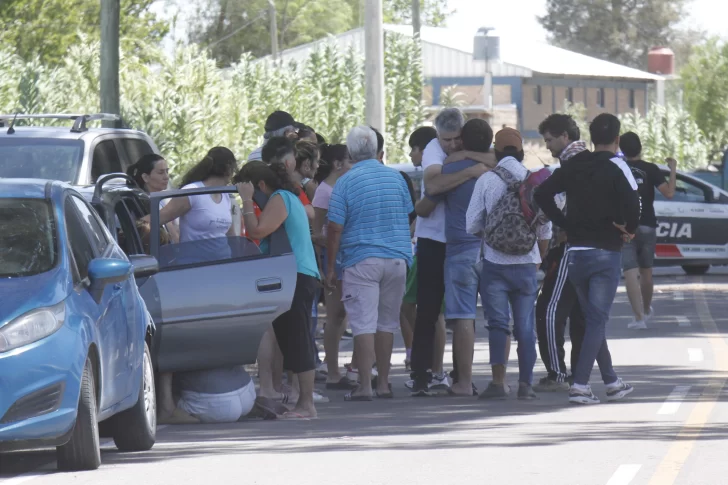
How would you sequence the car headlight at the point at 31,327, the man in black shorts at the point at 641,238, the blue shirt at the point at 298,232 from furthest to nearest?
the man in black shorts at the point at 641,238 → the blue shirt at the point at 298,232 → the car headlight at the point at 31,327

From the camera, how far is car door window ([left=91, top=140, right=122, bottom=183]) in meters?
14.6

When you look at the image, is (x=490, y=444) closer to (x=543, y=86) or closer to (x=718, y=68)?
(x=543, y=86)

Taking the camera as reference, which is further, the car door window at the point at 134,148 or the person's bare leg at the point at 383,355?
the car door window at the point at 134,148

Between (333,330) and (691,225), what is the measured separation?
13360 mm

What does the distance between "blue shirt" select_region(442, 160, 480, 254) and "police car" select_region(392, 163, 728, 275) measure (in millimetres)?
13227

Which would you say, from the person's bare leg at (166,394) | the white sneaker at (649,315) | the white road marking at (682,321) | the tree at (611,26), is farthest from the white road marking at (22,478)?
the tree at (611,26)

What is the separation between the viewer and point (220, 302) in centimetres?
1042

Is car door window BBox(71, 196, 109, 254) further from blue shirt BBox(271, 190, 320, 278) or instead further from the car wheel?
the car wheel

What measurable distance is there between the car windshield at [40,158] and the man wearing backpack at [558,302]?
4075mm

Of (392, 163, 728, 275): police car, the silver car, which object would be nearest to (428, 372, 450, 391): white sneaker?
the silver car

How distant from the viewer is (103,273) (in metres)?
8.73

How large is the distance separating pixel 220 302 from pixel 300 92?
1197 inches

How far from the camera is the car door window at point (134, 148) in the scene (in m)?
15.6

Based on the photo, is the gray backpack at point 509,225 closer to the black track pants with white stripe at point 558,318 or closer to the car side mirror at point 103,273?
the black track pants with white stripe at point 558,318
